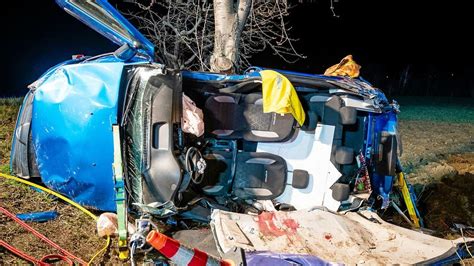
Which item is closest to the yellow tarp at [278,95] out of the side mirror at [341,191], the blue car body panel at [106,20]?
the side mirror at [341,191]

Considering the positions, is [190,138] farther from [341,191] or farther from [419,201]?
[419,201]

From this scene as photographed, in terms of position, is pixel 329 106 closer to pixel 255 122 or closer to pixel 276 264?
pixel 255 122

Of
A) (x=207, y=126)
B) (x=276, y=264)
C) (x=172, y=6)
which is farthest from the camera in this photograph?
(x=172, y=6)

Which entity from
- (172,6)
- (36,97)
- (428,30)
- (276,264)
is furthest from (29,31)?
(428,30)

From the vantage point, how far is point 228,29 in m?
5.82

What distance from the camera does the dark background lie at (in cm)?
1930

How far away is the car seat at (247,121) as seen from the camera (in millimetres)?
3988

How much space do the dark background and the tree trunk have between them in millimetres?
9580

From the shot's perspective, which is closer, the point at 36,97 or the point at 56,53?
the point at 36,97

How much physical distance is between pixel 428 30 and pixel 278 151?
33.8 m

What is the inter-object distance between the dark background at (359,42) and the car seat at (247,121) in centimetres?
1160

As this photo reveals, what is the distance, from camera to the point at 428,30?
1318 inches

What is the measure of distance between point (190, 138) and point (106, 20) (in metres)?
1.17

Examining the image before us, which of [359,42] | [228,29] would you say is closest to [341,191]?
[228,29]
